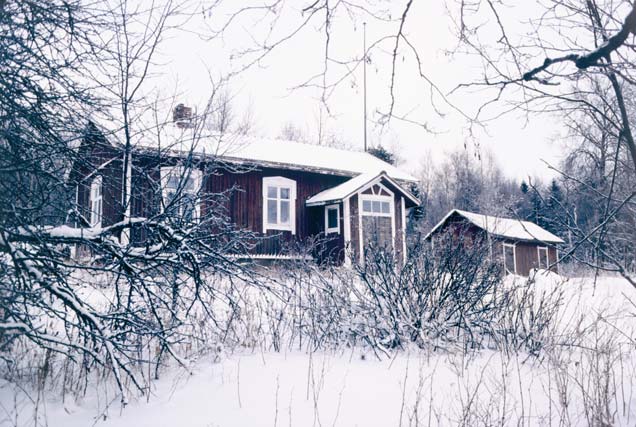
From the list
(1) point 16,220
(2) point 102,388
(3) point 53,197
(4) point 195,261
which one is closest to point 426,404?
(4) point 195,261

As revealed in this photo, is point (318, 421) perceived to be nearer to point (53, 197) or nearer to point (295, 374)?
point (295, 374)

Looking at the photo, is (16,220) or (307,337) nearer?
(16,220)

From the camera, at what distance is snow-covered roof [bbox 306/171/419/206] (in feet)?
55.2

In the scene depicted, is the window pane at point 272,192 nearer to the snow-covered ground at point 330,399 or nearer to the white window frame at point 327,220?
the white window frame at point 327,220

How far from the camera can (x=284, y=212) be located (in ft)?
56.6

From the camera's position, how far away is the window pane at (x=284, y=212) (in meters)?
17.2

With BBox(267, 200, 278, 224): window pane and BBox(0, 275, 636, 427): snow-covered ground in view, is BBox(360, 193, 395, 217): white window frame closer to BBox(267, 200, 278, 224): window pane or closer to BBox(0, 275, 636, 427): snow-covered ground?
BBox(267, 200, 278, 224): window pane

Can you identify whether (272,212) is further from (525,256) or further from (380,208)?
(525,256)

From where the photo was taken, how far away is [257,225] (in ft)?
54.3

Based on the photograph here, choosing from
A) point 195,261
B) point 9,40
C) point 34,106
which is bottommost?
point 195,261

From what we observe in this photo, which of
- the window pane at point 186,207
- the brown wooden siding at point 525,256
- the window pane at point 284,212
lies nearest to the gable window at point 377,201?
the window pane at point 284,212

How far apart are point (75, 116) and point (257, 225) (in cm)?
1187

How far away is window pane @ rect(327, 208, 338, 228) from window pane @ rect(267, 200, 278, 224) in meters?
1.86

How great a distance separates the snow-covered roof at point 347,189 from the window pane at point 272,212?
123 centimetres
